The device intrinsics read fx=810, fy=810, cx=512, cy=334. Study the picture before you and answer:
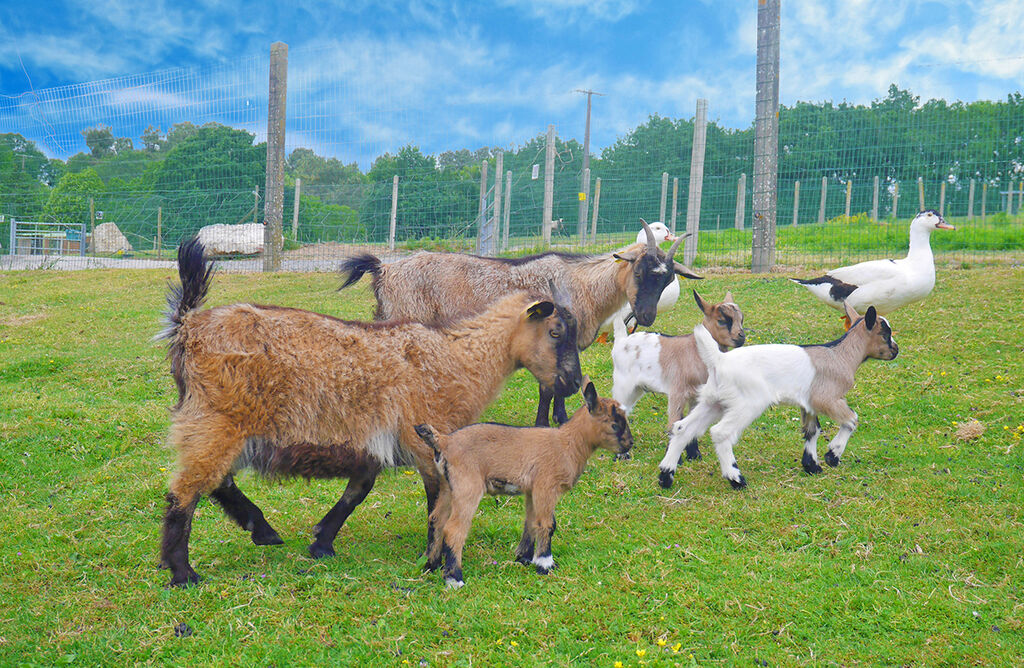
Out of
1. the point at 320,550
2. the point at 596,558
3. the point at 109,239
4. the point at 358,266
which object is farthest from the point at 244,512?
the point at 109,239

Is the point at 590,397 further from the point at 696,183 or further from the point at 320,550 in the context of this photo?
the point at 696,183

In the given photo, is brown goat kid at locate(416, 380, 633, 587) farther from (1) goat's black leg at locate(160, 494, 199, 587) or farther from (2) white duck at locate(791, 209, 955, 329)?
(2) white duck at locate(791, 209, 955, 329)

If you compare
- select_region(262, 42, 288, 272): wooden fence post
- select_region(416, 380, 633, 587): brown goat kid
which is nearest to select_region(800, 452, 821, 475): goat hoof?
select_region(416, 380, 633, 587): brown goat kid

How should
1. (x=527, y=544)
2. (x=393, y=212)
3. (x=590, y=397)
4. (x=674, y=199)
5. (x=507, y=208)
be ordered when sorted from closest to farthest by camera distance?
(x=527, y=544) < (x=590, y=397) < (x=507, y=208) < (x=674, y=199) < (x=393, y=212)

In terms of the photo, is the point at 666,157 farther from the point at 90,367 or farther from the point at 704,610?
the point at 704,610

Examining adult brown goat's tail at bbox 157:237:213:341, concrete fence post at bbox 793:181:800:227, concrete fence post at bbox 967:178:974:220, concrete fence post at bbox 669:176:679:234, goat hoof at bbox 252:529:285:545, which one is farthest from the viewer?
concrete fence post at bbox 669:176:679:234

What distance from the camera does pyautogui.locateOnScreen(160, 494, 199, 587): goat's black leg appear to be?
4098mm

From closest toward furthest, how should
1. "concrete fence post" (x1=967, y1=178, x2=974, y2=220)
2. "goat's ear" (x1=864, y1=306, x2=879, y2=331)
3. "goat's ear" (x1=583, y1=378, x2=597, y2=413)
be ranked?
1. "goat's ear" (x1=583, y1=378, x2=597, y2=413)
2. "goat's ear" (x1=864, y1=306, x2=879, y2=331)
3. "concrete fence post" (x1=967, y1=178, x2=974, y2=220)

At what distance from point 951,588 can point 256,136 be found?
16.8 metres

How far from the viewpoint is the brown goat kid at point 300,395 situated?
4062 millimetres

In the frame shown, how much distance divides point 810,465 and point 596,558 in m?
2.03

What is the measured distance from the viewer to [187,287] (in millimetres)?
4297

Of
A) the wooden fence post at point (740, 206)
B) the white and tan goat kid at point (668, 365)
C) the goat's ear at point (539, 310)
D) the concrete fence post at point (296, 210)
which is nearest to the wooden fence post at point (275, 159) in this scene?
the concrete fence post at point (296, 210)

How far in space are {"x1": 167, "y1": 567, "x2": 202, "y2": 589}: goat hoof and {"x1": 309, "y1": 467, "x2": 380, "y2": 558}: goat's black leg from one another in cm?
62
